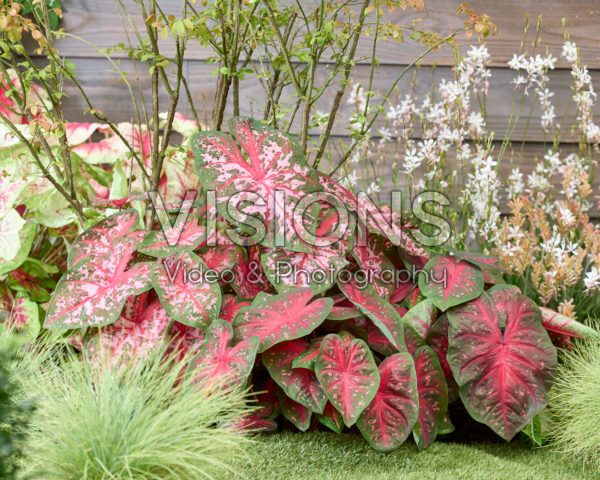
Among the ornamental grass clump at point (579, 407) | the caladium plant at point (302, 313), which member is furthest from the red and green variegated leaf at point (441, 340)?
the ornamental grass clump at point (579, 407)

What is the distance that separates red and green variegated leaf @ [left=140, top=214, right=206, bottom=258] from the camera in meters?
1.31

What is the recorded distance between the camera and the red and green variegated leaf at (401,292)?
143 cm

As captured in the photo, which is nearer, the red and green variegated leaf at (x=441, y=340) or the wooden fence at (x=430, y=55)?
the red and green variegated leaf at (x=441, y=340)

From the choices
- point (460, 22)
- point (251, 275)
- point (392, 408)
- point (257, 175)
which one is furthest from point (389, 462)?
point (460, 22)

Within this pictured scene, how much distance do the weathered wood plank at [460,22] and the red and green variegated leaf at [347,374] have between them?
144 centimetres

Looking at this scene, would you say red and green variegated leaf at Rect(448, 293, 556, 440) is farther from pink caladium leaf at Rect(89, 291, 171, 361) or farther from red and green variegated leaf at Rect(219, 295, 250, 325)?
pink caladium leaf at Rect(89, 291, 171, 361)

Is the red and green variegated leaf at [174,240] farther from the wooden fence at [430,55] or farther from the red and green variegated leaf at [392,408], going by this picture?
the wooden fence at [430,55]

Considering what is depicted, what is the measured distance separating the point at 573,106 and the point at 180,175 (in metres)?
1.58

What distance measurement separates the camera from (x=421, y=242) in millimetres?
1433

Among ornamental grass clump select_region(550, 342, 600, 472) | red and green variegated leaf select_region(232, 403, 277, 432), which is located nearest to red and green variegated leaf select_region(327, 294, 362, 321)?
red and green variegated leaf select_region(232, 403, 277, 432)

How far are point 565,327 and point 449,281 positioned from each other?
290mm

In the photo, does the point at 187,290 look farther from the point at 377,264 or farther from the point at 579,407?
the point at 579,407

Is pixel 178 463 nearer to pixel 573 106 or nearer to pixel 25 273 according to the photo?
pixel 25 273

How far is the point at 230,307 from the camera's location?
1314mm
